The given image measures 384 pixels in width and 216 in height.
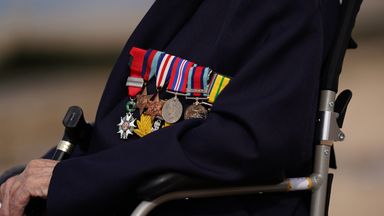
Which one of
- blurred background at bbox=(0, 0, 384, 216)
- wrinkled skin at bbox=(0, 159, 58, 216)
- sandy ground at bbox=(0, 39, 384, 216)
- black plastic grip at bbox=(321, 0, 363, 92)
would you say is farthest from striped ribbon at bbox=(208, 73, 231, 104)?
blurred background at bbox=(0, 0, 384, 216)

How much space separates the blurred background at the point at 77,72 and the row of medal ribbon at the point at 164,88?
248 cm

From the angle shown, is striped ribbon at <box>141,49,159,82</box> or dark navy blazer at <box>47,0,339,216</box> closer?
dark navy blazer at <box>47,0,339,216</box>

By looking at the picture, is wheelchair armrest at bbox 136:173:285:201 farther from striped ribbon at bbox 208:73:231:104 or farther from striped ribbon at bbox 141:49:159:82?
striped ribbon at bbox 141:49:159:82

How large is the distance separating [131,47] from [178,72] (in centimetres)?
18

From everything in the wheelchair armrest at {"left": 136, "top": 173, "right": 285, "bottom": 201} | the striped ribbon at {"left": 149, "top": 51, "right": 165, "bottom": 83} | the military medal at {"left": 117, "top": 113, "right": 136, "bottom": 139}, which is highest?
the striped ribbon at {"left": 149, "top": 51, "right": 165, "bottom": 83}

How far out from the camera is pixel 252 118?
5.08 ft

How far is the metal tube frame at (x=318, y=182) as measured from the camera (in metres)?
1.59

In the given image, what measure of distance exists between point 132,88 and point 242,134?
34 centimetres

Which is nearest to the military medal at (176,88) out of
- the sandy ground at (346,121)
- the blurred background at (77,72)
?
the sandy ground at (346,121)

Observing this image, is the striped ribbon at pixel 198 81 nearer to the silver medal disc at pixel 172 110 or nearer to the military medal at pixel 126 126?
the silver medal disc at pixel 172 110

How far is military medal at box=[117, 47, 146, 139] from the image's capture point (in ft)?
5.76

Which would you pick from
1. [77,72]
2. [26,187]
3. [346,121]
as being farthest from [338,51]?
[77,72]

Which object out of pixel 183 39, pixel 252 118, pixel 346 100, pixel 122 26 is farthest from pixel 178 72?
pixel 122 26

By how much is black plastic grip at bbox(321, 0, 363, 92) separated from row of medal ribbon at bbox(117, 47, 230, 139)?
8.5 inches
